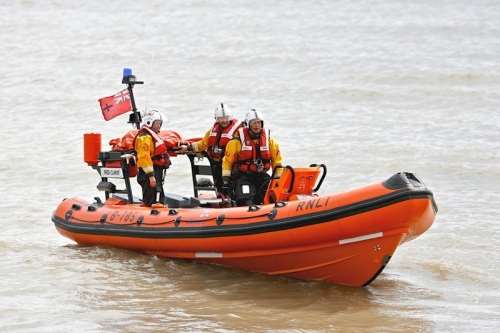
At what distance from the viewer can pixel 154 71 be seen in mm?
20000

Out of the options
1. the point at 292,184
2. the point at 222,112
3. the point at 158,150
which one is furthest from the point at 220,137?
the point at 292,184

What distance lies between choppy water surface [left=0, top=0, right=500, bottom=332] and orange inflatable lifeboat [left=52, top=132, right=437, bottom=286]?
18cm

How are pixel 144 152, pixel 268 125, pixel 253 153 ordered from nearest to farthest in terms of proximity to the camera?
pixel 253 153, pixel 144 152, pixel 268 125

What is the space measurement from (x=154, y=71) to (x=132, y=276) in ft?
39.2

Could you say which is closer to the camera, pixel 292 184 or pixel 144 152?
pixel 292 184

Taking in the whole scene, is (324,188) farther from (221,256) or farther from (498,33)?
(498,33)

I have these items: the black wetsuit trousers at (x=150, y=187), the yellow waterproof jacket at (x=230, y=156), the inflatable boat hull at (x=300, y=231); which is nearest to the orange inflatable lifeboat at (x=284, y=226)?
the inflatable boat hull at (x=300, y=231)

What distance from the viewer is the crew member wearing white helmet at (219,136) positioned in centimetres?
908

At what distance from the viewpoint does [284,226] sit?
7.66 m

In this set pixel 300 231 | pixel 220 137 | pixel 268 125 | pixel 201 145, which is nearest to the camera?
pixel 300 231

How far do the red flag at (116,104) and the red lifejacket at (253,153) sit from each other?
4.96 ft

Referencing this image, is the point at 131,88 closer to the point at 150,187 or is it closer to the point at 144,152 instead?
the point at 144,152

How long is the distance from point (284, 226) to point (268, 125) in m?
8.42

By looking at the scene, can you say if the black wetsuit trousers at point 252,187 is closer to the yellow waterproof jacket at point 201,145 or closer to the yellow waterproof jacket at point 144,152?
the yellow waterproof jacket at point 201,145
